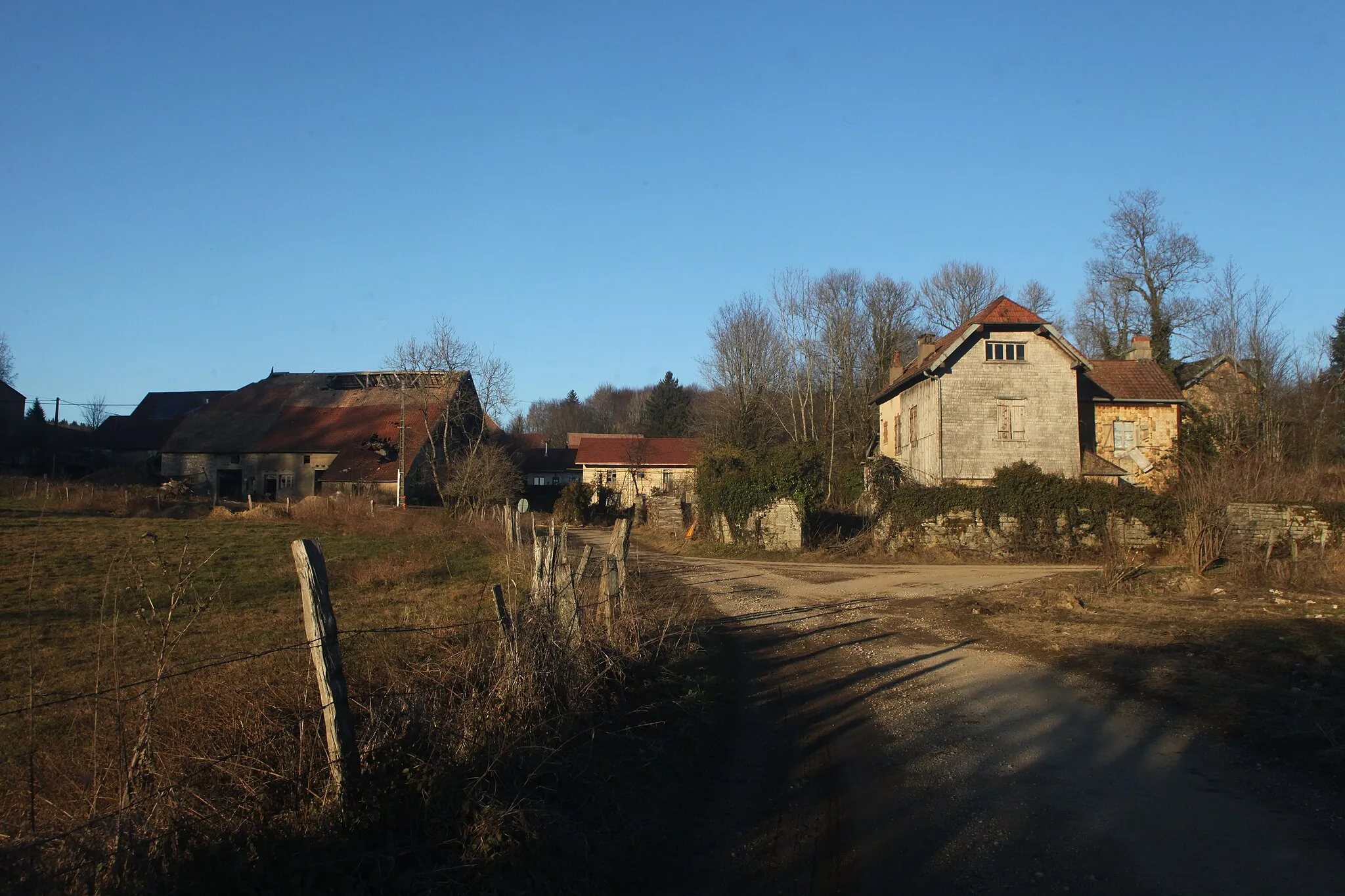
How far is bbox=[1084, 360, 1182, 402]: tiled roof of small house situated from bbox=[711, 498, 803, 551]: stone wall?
16.0 metres

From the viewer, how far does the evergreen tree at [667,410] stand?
7569 cm

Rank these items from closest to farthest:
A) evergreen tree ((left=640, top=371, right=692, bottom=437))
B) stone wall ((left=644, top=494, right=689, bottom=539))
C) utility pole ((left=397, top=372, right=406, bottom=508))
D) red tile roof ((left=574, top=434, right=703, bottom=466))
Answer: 1. stone wall ((left=644, top=494, right=689, bottom=539))
2. utility pole ((left=397, top=372, right=406, bottom=508))
3. red tile roof ((left=574, top=434, right=703, bottom=466))
4. evergreen tree ((left=640, top=371, right=692, bottom=437))

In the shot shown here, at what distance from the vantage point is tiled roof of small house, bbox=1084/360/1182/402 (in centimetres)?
3769

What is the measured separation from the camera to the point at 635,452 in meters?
57.4

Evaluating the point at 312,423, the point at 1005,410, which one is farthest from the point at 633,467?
the point at 1005,410

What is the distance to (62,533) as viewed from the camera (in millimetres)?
23484

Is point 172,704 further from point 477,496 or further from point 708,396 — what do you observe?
point 708,396

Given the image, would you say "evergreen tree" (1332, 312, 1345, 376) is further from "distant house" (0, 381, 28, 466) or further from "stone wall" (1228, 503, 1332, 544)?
"distant house" (0, 381, 28, 466)

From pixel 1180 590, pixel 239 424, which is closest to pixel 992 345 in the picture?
pixel 1180 590

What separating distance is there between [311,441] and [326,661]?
54.5m

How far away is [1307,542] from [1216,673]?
16196 mm

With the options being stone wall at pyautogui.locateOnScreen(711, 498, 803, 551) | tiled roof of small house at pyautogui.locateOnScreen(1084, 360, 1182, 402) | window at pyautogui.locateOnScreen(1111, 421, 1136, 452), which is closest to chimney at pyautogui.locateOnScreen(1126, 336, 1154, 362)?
tiled roof of small house at pyautogui.locateOnScreen(1084, 360, 1182, 402)

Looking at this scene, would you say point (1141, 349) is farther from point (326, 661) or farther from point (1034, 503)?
point (326, 661)

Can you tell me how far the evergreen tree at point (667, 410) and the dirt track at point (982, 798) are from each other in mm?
64261
